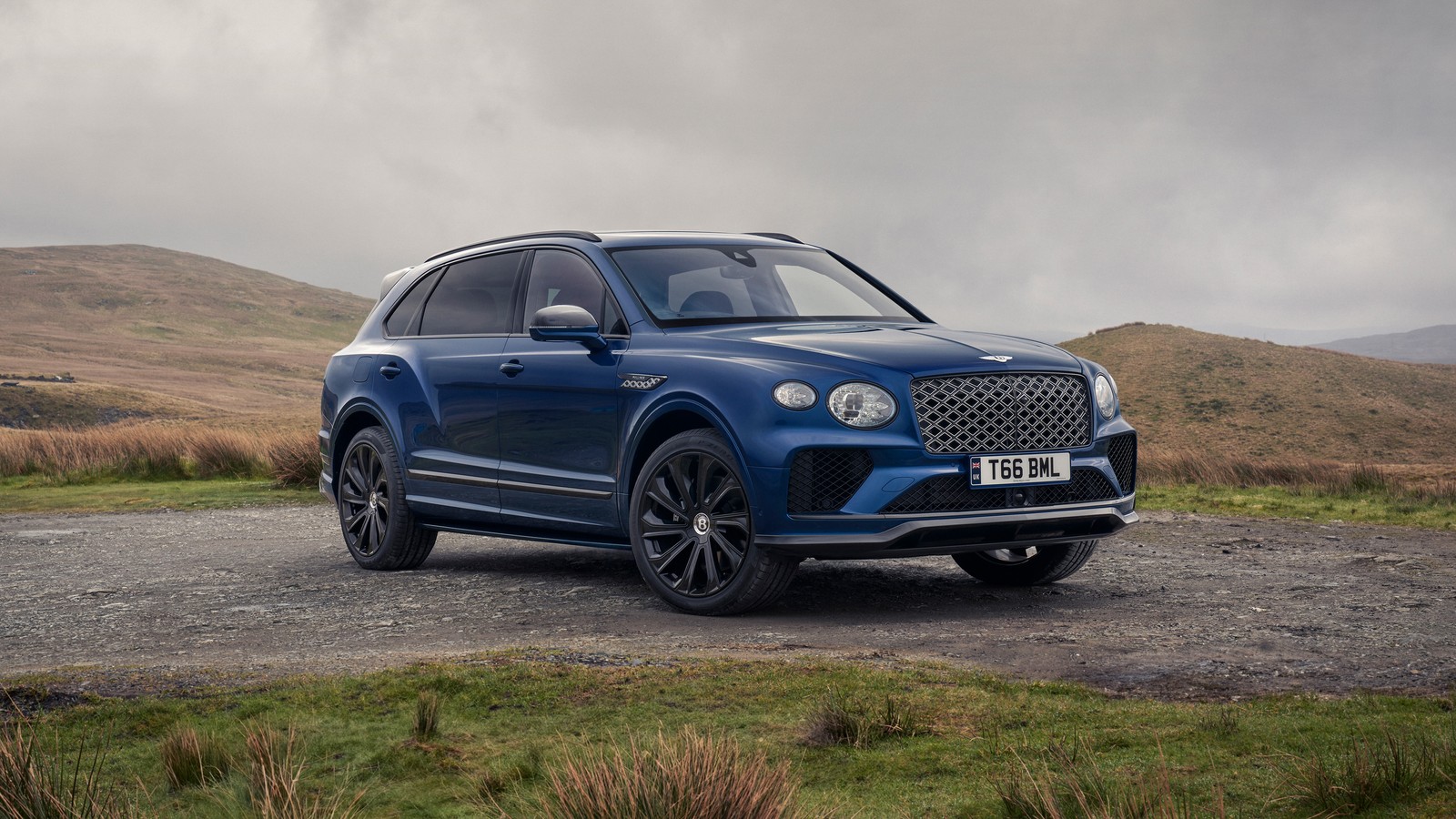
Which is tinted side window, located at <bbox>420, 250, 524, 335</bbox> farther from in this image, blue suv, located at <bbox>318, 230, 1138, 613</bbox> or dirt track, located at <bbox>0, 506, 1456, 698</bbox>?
dirt track, located at <bbox>0, 506, 1456, 698</bbox>

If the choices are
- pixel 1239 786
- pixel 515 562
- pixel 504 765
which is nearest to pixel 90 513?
pixel 515 562

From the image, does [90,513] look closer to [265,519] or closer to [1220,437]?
[265,519]

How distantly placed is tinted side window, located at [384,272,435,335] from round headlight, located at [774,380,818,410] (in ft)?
12.4

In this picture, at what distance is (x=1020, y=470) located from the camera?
20.7ft

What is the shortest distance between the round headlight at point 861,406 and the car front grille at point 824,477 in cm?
14

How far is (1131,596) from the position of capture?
7.15m

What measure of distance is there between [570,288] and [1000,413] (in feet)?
8.75

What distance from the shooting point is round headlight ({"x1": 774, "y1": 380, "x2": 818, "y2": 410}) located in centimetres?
606

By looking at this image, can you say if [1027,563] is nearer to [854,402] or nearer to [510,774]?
[854,402]

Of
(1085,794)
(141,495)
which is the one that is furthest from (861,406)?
(141,495)

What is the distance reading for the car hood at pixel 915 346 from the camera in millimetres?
6238

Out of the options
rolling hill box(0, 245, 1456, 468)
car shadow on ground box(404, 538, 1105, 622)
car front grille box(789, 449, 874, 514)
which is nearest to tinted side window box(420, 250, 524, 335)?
car shadow on ground box(404, 538, 1105, 622)

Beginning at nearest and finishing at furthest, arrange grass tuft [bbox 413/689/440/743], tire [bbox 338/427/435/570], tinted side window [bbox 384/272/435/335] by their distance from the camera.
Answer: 1. grass tuft [bbox 413/689/440/743]
2. tire [bbox 338/427/435/570]
3. tinted side window [bbox 384/272/435/335]

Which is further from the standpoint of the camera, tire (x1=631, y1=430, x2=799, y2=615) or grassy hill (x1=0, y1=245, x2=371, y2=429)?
grassy hill (x1=0, y1=245, x2=371, y2=429)
